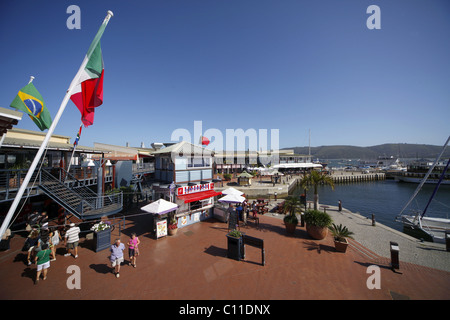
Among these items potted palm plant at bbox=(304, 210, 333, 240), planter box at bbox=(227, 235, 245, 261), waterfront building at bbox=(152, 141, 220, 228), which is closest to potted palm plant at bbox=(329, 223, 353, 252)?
potted palm plant at bbox=(304, 210, 333, 240)

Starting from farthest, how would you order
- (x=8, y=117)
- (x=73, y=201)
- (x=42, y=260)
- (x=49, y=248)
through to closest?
(x=73, y=201), (x=49, y=248), (x=42, y=260), (x=8, y=117)

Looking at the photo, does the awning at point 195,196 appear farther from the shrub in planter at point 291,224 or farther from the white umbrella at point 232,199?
the shrub in planter at point 291,224

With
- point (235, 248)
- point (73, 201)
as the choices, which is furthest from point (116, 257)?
point (73, 201)

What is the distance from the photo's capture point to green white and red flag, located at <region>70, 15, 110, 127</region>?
5719mm

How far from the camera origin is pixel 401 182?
53406 millimetres

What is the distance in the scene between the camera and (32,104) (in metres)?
6.96

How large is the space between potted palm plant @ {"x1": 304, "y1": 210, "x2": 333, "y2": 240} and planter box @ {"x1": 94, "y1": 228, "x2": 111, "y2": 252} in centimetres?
1220

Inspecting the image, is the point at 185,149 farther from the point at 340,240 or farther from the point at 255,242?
the point at 340,240

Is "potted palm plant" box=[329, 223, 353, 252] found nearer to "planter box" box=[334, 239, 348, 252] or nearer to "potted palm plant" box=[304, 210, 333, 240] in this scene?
"planter box" box=[334, 239, 348, 252]

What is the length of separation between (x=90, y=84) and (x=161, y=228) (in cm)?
872

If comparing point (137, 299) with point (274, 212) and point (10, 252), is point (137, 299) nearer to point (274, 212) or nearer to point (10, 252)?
point (10, 252)

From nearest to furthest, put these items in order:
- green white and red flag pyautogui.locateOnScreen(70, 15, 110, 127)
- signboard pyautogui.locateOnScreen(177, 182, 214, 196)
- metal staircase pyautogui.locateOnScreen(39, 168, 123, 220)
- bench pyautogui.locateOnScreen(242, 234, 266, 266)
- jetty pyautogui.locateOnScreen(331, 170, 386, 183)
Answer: green white and red flag pyautogui.locateOnScreen(70, 15, 110, 127)
bench pyautogui.locateOnScreen(242, 234, 266, 266)
metal staircase pyautogui.locateOnScreen(39, 168, 123, 220)
signboard pyautogui.locateOnScreen(177, 182, 214, 196)
jetty pyautogui.locateOnScreen(331, 170, 386, 183)

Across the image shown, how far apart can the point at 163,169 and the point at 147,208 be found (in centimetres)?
499
